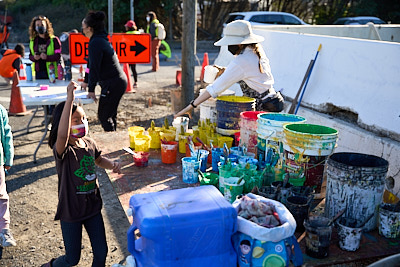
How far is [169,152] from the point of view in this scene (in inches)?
167

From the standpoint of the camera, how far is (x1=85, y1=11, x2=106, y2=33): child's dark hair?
6.21 m

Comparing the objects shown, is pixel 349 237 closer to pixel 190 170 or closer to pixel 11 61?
pixel 190 170

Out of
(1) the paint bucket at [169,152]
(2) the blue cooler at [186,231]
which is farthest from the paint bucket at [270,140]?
(2) the blue cooler at [186,231]

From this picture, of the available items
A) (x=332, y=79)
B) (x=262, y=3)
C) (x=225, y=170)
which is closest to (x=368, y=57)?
(x=332, y=79)

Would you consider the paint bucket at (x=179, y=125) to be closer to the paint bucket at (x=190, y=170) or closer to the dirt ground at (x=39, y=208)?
the paint bucket at (x=190, y=170)

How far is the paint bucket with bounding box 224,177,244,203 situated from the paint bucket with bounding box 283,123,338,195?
492 millimetres

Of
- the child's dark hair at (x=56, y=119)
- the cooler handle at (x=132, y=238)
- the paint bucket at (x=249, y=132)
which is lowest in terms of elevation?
the cooler handle at (x=132, y=238)

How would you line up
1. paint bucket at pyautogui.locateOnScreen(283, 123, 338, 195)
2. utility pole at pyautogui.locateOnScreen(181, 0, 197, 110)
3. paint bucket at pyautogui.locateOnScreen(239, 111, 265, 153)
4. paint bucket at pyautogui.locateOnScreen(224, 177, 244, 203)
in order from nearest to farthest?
paint bucket at pyautogui.locateOnScreen(224, 177, 244, 203) < paint bucket at pyautogui.locateOnScreen(283, 123, 338, 195) < paint bucket at pyautogui.locateOnScreen(239, 111, 265, 153) < utility pole at pyautogui.locateOnScreen(181, 0, 197, 110)

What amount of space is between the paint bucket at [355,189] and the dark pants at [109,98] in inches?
161

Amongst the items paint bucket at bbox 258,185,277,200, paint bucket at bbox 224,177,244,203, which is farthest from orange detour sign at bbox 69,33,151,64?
paint bucket at bbox 258,185,277,200

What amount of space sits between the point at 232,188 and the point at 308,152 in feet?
2.18

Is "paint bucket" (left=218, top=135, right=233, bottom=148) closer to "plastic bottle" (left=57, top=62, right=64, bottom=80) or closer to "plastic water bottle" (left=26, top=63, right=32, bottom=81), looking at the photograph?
"plastic bottle" (left=57, top=62, right=64, bottom=80)

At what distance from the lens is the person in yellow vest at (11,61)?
930 cm

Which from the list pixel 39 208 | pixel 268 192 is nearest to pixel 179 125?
pixel 268 192
